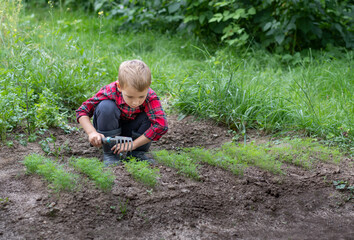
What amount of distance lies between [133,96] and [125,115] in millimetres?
340

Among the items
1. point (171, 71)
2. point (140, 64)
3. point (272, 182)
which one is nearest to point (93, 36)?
point (171, 71)

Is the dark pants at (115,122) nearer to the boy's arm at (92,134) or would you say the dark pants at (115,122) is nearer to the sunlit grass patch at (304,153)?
the boy's arm at (92,134)

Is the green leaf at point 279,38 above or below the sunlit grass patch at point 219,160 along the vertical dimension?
above

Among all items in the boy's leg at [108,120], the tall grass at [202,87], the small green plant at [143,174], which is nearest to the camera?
the small green plant at [143,174]

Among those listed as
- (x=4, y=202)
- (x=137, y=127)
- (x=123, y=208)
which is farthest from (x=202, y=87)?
(x=4, y=202)

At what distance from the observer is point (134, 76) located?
2732 mm

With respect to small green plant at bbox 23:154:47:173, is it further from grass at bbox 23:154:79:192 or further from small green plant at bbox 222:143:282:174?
small green plant at bbox 222:143:282:174

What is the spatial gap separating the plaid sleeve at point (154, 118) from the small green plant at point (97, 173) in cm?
45

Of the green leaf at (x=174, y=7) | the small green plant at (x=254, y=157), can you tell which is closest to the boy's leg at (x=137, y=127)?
the small green plant at (x=254, y=157)

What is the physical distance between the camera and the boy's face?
280 centimetres

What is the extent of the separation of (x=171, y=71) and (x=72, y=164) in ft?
7.88

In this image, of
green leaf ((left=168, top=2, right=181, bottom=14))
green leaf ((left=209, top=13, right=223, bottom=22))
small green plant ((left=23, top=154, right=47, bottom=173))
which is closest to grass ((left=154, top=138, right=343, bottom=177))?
small green plant ((left=23, top=154, right=47, bottom=173))

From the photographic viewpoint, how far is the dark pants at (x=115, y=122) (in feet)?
9.91

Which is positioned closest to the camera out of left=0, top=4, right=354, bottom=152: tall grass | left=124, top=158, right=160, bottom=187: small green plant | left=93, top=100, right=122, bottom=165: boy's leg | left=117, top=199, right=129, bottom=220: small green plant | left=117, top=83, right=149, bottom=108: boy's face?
left=117, top=199, right=129, bottom=220: small green plant
